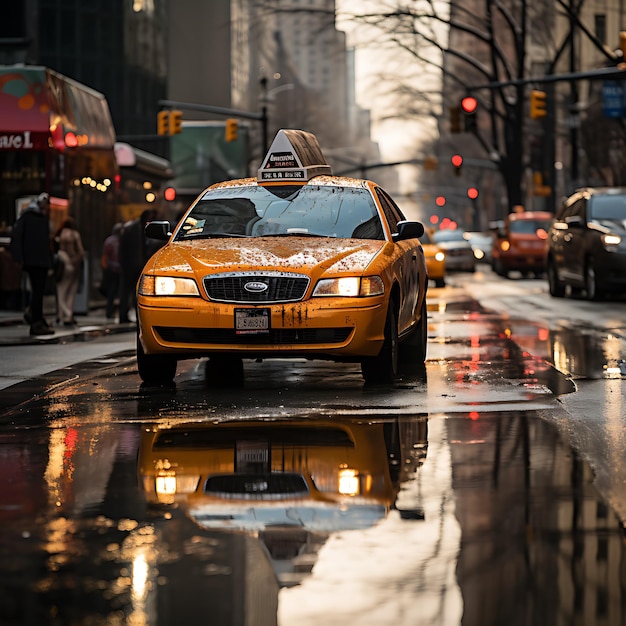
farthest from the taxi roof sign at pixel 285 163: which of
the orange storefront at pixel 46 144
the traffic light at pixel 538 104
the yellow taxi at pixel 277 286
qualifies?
the traffic light at pixel 538 104

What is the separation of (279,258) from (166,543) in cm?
563

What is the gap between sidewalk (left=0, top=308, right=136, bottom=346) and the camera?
18.2m

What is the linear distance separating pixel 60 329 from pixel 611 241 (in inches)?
374

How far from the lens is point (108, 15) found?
205ft

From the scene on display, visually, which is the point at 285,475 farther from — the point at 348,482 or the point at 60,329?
the point at 60,329

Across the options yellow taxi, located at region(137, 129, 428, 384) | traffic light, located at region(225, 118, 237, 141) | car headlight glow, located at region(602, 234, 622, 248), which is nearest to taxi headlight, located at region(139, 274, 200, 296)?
yellow taxi, located at region(137, 129, 428, 384)

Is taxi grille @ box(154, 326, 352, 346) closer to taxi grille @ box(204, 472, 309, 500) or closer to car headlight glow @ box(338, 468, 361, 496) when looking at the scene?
car headlight glow @ box(338, 468, 361, 496)

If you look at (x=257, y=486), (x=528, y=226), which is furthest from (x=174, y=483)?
(x=528, y=226)

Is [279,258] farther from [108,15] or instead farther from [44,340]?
[108,15]

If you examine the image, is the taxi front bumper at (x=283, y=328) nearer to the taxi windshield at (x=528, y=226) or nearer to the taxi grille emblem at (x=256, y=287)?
the taxi grille emblem at (x=256, y=287)

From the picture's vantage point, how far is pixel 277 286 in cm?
1091

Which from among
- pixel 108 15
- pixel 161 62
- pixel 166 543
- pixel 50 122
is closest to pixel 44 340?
pixel 50 122

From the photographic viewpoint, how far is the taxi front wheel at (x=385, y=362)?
11.3 metres

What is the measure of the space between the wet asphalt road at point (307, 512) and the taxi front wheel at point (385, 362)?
32 cm
